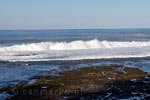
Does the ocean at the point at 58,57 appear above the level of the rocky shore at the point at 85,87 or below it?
below

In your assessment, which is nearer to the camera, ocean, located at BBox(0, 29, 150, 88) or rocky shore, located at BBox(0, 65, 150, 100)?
rocky shore, located at BBox(0, 65, 150, 100)

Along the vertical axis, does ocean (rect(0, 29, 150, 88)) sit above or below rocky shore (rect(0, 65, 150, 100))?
below

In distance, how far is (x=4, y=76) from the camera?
659 inches

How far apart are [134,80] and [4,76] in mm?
8579

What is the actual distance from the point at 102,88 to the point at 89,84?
1.16 m

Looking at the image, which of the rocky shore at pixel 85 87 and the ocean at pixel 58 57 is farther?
the ocean at pixel 58 57

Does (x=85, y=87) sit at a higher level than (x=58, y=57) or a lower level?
higher

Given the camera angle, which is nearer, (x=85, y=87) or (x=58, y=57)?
(x=85, y=87)

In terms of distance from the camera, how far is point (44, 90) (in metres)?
12.5

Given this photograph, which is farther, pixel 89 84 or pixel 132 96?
pixel 89 84

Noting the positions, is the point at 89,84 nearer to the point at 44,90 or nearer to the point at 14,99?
the point at 44,90

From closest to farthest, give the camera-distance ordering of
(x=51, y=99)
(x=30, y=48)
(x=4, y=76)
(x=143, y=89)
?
(x=51, y=99)
(x=143, y=89)
(x=4, y=76)
(x=30, y=48)

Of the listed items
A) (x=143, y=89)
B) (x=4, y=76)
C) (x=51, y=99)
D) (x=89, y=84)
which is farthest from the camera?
(x=4, y=76)

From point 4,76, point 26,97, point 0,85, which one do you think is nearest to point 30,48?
point 4,76
